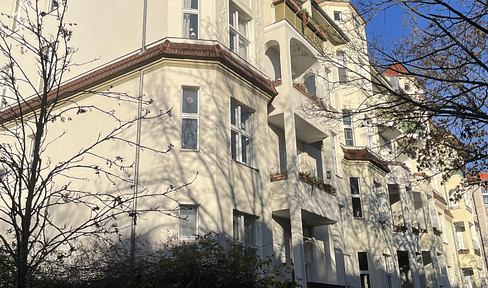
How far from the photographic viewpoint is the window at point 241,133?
1586 cm

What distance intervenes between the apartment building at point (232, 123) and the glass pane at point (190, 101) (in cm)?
3

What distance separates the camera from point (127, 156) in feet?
48.0

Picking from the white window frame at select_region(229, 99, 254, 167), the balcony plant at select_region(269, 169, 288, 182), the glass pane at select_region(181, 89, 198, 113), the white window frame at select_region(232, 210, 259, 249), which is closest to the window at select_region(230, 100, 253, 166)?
the white window frame at select_region(229, 99, 254, 167)

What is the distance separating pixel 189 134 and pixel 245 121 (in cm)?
267

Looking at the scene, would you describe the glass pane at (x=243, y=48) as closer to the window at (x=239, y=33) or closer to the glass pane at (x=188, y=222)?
the window at (x=239, y=33)

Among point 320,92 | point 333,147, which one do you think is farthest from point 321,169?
point 320,92

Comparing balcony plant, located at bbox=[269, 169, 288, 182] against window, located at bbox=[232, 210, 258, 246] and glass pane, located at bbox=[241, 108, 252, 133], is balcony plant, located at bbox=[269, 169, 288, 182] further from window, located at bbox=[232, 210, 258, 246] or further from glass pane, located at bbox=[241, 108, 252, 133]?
window, located at bbox=[232, 210, 258, 246]

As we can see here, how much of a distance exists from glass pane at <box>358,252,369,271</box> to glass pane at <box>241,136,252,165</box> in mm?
9895

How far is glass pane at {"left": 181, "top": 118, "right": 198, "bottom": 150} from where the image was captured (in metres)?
14.6

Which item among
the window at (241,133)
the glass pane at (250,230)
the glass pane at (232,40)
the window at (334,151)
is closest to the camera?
the glass pane at (250,230)

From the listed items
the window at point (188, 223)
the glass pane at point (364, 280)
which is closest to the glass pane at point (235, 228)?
the window at point (188, 223)

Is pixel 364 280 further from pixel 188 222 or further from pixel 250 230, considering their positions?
pixel 188 222

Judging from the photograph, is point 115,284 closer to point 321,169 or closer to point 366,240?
point 321,169

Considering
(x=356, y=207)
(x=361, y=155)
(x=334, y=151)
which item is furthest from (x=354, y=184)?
Answer: (x=334, y=151)
